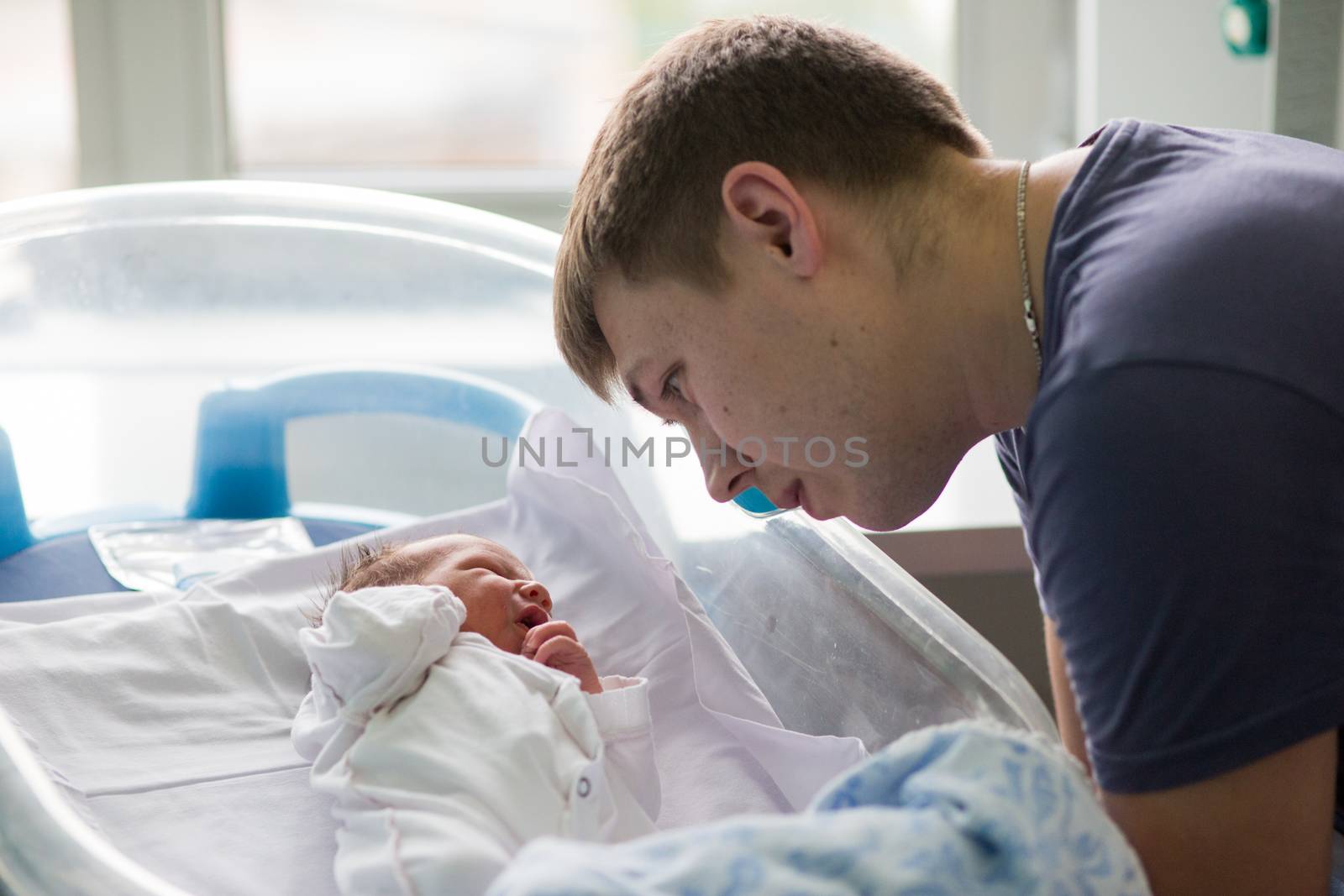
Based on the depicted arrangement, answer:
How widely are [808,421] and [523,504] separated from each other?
487 mm

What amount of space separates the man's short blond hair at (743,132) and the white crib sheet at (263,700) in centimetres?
35

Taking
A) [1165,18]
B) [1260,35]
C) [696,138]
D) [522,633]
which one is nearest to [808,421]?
[696,138]

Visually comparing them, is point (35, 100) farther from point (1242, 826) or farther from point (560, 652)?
point (1242, 826)

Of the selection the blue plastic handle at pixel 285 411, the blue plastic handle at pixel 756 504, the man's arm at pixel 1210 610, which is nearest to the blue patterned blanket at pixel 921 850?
the man's arm at pixel 1210 610

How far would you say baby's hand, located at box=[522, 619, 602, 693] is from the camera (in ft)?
3.13

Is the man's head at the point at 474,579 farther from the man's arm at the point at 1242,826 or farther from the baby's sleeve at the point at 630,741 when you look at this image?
the man's arm at the point at 1242,826

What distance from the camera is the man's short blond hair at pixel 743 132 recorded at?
796mm

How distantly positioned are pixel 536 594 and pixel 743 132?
420 mm

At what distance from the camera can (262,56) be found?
192cm

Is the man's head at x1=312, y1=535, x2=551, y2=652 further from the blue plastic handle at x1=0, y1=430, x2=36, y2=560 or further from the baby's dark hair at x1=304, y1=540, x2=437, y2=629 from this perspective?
the blue plastic handle at x1=0, y1=430, x2=36, y2=560

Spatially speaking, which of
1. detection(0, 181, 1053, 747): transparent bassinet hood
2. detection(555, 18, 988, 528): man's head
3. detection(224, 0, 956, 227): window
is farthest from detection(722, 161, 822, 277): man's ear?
detection(224, 0, 956, 227): window

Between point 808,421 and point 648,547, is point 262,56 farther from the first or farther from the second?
point 808,421

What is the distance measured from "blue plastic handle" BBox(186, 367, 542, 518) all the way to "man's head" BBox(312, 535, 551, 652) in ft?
1.05

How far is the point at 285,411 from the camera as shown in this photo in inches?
54.3
